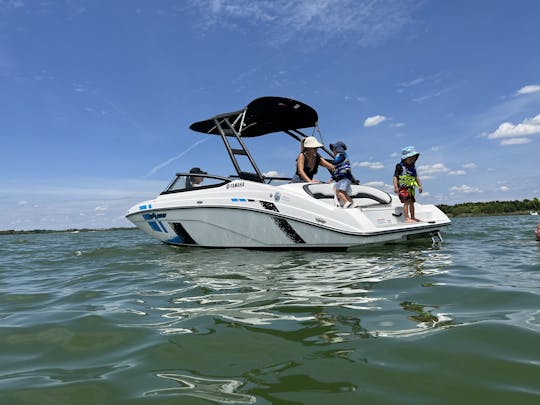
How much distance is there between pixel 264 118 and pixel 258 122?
0.70 ft

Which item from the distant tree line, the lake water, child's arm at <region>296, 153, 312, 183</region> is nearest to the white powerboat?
child's arm at <region>296, 153, 312, 183</region>

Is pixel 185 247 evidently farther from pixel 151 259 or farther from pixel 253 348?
pixel 253 348

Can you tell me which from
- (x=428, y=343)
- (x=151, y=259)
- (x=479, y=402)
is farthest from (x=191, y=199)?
(x=479, y=402)

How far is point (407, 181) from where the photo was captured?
6.14 meters

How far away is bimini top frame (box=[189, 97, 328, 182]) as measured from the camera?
675 cm

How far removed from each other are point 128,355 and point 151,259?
A: 4318 mm

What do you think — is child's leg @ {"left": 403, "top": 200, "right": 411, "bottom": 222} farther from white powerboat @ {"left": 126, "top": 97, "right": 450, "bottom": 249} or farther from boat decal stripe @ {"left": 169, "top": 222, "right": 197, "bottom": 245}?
boat decal stripe @ {"left": 169, "top": 222, "right": 197, "bottom": 245}

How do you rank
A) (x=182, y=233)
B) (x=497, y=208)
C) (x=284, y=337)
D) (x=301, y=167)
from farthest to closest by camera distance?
(x=497, y=208) < (x=182, y=233) < (x=301, y=167) < (x=284, y=337)

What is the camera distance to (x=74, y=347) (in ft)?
7.22

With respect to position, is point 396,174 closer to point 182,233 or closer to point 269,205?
point 269,205

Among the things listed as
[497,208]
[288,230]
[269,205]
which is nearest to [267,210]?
[269,205]

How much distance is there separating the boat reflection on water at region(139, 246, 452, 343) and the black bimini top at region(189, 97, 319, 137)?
3011mm

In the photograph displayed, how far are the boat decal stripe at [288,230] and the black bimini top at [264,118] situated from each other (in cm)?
201

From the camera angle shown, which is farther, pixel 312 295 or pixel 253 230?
pixel 253 230
